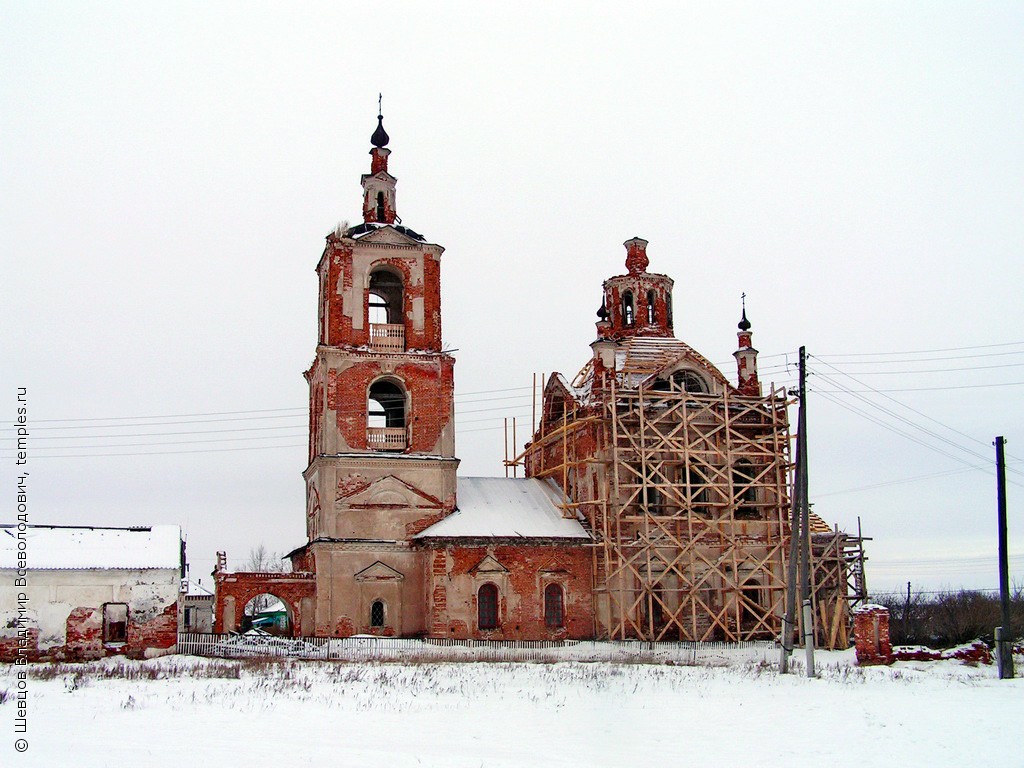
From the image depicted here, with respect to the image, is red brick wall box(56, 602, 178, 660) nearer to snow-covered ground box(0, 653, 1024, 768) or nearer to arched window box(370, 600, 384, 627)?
snow-covered ground box(0, 653, 1024, 768)

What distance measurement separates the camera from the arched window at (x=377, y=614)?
30656 mm

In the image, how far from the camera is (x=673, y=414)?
110 feet

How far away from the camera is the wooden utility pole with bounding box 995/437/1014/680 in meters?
24.2

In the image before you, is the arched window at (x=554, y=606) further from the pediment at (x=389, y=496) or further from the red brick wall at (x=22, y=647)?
the red brick wall at (x=22, y=647)

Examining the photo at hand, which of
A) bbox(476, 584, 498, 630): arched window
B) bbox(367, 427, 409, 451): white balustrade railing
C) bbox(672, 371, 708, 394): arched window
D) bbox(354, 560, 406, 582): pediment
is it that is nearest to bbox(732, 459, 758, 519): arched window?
bbox(672, 371, 708, 394): arched window

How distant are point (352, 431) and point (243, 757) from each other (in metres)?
19.9

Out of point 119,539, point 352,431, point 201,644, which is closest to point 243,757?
point 201,644

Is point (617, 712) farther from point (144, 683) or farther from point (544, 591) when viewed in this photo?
point (544, 591)

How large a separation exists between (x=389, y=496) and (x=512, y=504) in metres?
4.27

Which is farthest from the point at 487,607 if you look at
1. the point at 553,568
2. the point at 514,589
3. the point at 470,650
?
the point at 553,568

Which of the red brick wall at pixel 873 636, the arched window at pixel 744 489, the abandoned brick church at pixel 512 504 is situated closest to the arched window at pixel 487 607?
the abandoned brick church at pixel 512 504

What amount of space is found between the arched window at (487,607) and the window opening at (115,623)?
9.61 metres

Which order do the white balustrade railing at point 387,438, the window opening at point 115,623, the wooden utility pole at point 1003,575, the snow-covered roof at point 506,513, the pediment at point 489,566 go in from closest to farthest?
the wooden utility pole at point 1003,575
the window opening at point 115,623
the pediment at point 489,566
the snow-covered roof at point 506,513
the white balustrade railing at point 387,438

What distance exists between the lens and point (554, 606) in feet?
104
